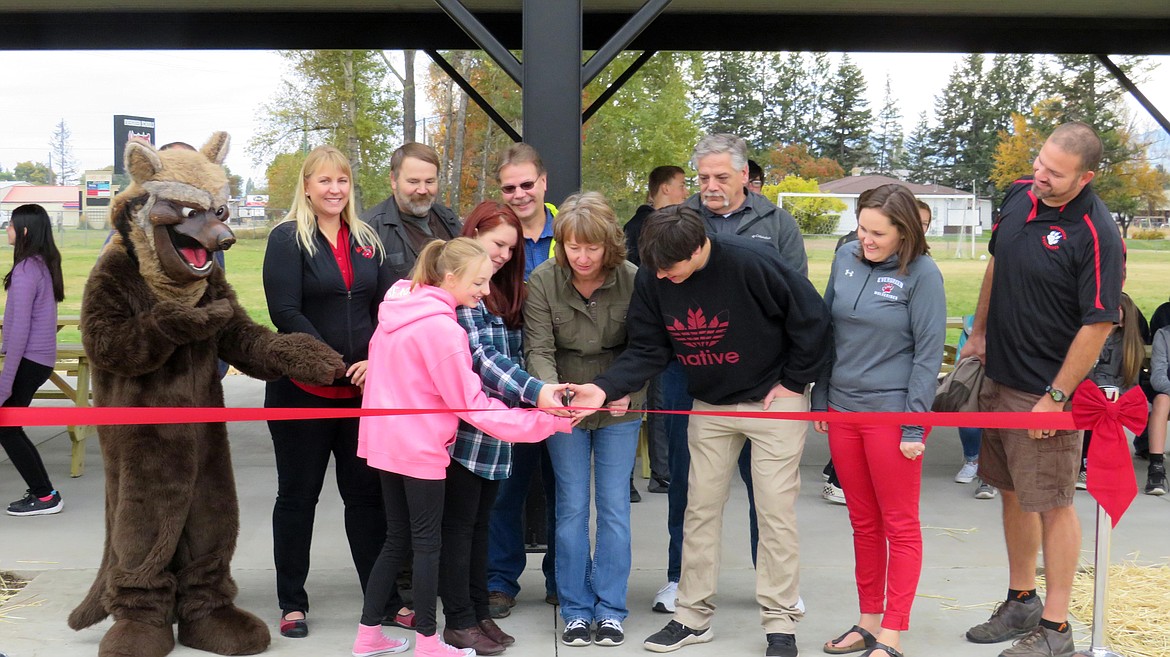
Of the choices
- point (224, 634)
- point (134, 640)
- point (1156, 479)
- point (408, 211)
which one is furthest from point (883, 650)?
point (1156, 479)

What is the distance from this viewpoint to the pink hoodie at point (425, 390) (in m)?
3.44

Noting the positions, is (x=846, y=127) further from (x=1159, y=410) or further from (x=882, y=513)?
(x=882, y=513)

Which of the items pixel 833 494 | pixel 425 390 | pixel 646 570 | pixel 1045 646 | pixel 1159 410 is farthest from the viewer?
pixel 1159 410

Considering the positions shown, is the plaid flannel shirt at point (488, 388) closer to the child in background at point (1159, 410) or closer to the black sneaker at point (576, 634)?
the black sneaker at point (576, 634)

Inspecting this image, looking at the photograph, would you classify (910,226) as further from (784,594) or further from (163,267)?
(163,267)

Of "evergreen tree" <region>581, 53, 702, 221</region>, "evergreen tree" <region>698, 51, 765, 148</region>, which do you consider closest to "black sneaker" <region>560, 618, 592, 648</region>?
"evergreen tree" <region>581, 53, 702, 221</region>

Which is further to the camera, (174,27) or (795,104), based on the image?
(795,104)

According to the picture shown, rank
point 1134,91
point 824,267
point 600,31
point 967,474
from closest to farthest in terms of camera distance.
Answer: point 967,474, point 600,31, point 1134,91, point 824,267

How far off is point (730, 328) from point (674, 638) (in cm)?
119

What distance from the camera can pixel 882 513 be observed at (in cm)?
363

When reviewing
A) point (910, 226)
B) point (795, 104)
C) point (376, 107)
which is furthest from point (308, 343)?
point (795, 104)

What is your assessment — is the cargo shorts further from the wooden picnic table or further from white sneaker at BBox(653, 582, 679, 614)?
the wooden picnic table

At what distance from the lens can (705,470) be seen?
3.79m

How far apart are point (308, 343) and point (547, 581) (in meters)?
1.46
